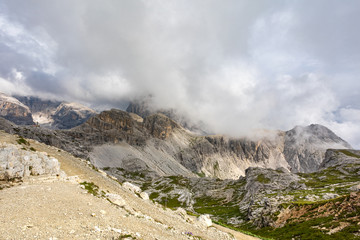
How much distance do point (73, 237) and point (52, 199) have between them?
10.9m

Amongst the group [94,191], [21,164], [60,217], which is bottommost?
[60,217]

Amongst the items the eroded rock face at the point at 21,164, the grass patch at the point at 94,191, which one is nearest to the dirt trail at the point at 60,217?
the grass patch at the point at 94,191

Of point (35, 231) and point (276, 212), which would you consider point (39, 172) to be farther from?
point (276, 212)

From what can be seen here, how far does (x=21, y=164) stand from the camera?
3478cm

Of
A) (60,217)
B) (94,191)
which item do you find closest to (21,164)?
(94,191)

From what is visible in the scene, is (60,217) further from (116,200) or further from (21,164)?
(21,164)

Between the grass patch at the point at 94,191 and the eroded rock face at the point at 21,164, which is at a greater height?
the eroded rock face at the point at 21,164

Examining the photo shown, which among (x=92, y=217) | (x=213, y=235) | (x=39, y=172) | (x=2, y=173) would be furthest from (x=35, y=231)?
(x=213, y=235)

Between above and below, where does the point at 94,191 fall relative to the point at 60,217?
above

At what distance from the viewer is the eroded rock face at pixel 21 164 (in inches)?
1273

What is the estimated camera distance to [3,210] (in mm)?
19109

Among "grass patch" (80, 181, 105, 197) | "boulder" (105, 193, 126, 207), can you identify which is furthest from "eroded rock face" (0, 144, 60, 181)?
"boulder" (105, 193, 126, 207)

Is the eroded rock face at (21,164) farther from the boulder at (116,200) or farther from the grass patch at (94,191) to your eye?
the boulder at (116,200)

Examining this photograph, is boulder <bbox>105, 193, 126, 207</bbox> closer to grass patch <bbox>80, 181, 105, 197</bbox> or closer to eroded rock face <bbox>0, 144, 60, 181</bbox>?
grass patch <bbox>80, 181, 105, 197</bbox>
